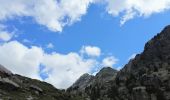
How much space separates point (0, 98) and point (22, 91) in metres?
17.3

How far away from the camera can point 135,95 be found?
199625 mm

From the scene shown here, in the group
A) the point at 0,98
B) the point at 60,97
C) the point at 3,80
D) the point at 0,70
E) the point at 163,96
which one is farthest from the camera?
the point at 163,96

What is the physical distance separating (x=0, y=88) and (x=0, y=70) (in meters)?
12.3

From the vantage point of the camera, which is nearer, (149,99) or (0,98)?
(0,98)

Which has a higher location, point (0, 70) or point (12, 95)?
point (0, 70)

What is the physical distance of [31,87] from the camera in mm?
96438

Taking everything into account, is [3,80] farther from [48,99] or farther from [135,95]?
[135,95]

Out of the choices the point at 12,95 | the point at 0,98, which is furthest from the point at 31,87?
the point at 0,98

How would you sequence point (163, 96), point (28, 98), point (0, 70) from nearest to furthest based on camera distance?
point (28, 98)
point (0, 70)
point (163, 96)

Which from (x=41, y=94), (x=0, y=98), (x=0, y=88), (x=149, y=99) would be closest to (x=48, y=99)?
(x=41, y=94)

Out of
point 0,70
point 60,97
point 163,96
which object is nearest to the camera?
point 0,70

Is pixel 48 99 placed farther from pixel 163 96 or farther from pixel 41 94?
pixel 163 96

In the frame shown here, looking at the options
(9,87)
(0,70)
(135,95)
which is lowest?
(9,87)

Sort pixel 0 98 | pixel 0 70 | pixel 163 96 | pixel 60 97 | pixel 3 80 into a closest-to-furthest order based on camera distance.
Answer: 1. pixel 0 98
2. pixel 3 80
3. pixel 0 70
4. pixel 60 97
5. pixel 163 96
